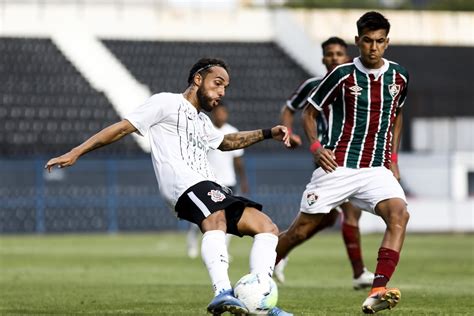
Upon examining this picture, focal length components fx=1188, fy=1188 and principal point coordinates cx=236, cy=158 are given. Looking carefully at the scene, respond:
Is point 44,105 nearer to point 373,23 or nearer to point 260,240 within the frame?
point 373,23

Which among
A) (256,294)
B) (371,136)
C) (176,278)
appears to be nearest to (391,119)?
(371,136)

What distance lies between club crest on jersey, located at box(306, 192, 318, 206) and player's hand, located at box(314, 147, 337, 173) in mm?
285

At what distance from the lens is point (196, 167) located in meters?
8.66

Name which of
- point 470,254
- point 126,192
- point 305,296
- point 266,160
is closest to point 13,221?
point 126,192

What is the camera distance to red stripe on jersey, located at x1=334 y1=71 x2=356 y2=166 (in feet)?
32.7

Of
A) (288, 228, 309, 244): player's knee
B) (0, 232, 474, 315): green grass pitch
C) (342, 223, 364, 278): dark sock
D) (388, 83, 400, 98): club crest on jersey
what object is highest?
(388, 83, 400, 98): club crest on jersey

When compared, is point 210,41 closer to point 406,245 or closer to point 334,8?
point 334,8

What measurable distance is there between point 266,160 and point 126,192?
3.89 m

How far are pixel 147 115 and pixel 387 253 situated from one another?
2264mm

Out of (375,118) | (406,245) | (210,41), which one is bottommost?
(406,245)

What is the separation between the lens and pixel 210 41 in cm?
3878

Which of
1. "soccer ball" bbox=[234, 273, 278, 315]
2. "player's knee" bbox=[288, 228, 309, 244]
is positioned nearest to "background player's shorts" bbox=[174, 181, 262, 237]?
"soccer ball" bbox=[234, 273, 278, 315]

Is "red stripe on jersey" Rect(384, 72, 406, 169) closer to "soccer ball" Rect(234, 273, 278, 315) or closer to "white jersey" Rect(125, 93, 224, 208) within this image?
"white jersey" Rect(125, 93, 224, 208)

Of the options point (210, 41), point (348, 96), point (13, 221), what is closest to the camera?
point (348, 96)
